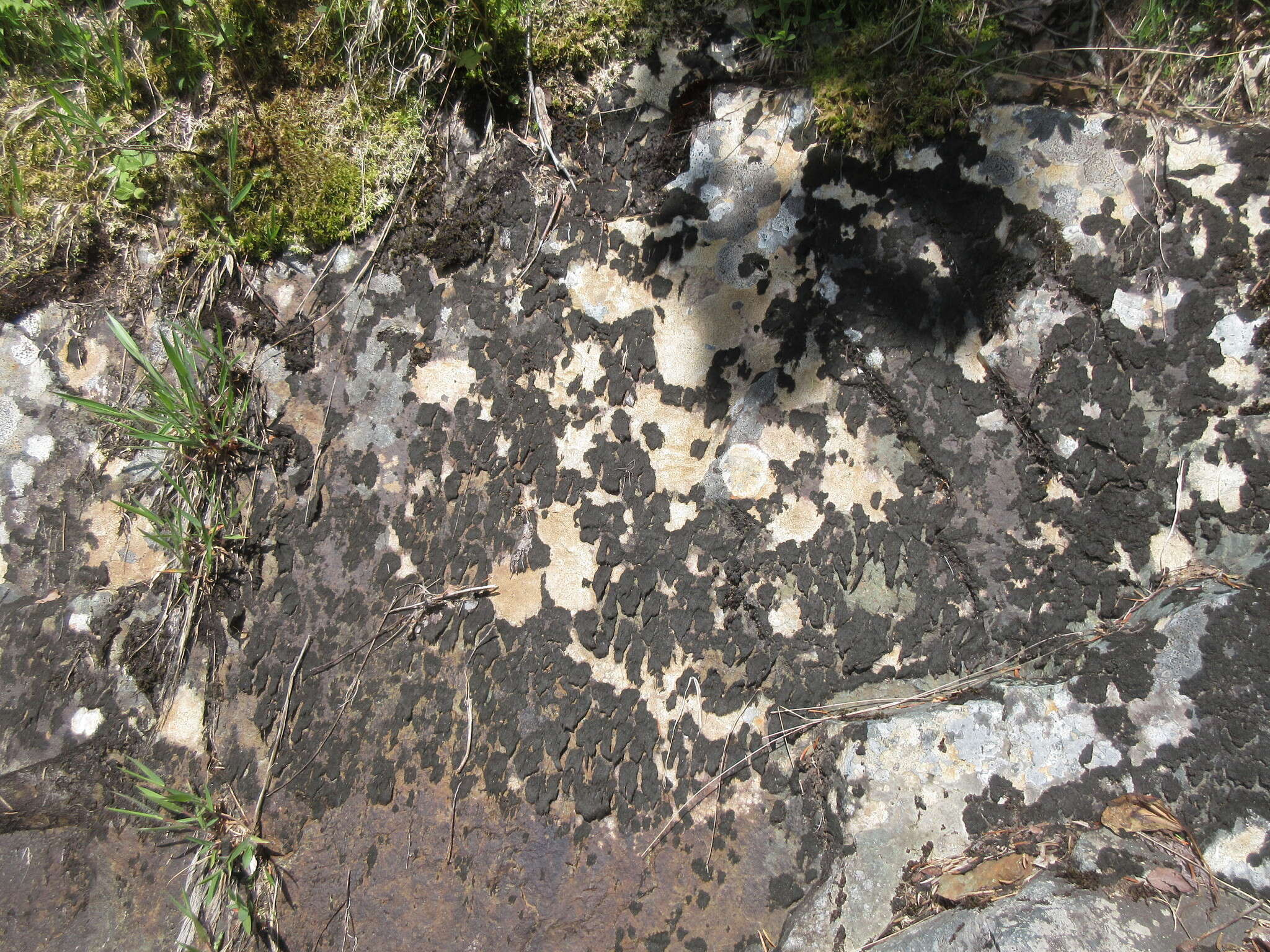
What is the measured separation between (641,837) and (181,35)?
2.79m

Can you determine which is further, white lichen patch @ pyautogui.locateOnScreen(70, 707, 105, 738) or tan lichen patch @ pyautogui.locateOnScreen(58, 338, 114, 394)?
tan lichen patch @ pyautogui.locateOnScreen(58, 338, 114, 394)

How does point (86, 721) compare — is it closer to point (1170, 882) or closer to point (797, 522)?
point (797, 522)

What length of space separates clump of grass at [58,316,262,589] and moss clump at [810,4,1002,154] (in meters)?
1.93

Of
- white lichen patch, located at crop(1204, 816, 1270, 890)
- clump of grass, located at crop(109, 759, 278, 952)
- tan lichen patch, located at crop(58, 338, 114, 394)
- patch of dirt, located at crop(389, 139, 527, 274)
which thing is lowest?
clump of grass, located at crop(109, 759, 278, 952)

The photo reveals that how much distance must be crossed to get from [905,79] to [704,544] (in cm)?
139

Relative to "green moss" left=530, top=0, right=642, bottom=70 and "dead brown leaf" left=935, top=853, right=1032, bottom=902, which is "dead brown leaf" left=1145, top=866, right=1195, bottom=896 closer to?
"dead brown leaf" left=935, top=853, right=1032, bottom=902

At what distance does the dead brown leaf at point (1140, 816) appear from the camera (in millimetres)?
1730

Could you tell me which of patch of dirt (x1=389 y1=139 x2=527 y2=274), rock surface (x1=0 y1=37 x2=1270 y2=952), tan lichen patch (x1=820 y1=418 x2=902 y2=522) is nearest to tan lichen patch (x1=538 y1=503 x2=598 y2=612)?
rock surface (x1=0 y1=37 x2=1270 y2=952)

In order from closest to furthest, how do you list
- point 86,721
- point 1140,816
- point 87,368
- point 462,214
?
point 1140,816
point 86,721
point 462,214
point 87,368

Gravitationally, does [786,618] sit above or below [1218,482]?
below

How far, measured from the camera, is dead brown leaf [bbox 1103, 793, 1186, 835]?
173 centimetres

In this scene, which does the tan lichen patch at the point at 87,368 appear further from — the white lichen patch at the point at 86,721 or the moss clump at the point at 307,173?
the white lichen patch at the point at 86,721

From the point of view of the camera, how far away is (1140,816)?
1753 mm

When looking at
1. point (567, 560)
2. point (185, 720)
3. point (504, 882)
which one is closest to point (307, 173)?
point (567, 560)
